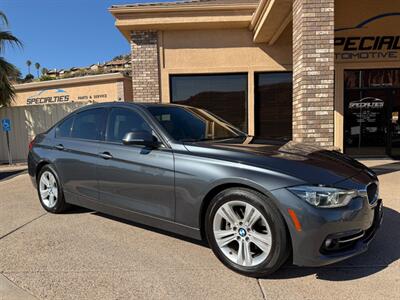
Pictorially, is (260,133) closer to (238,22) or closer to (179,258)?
(238,22)

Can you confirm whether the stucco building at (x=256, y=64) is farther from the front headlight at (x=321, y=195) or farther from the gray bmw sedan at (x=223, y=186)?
the front headlight at (x=321, y=195)

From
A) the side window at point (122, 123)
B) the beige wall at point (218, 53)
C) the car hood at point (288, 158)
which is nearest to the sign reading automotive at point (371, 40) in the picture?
the beige wall at point (218, 53)

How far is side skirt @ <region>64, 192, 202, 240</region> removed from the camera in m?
3.52

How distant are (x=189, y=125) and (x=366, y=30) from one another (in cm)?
748

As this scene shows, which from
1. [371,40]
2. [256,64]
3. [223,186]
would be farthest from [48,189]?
[371,40]

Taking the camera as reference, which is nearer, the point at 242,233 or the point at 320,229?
the point at 320,229

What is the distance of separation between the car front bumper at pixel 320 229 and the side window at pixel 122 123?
6.22 feet

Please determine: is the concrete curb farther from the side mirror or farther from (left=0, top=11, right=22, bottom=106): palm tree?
(left=0, top=11, right=22, bottom=106): palm tree

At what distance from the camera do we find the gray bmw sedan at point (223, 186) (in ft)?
9.58

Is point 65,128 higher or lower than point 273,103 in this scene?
lower

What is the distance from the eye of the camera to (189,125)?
164 inches

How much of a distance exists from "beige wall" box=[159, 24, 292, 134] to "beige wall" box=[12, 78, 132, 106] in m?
6.13

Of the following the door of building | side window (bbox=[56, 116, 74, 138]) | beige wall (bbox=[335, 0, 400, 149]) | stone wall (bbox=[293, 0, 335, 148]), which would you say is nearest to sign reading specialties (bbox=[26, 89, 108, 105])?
beige wall (bbox=[335, 0, 400, 149])

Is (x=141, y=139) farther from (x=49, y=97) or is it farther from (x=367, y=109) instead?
(x=49, y=97)
